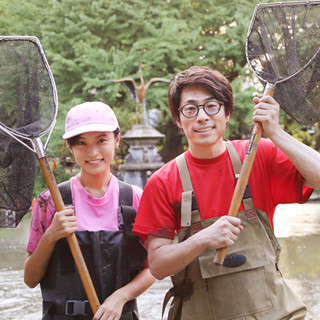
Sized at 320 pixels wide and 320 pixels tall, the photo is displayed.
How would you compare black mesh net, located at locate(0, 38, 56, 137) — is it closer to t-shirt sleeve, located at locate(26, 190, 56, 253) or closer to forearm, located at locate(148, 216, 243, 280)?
t-shirt sleeve, located at locate(26, 190, 56, 253)

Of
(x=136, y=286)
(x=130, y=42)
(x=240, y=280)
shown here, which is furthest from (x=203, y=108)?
(x=130, y=42)

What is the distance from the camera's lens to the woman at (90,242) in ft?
7.72

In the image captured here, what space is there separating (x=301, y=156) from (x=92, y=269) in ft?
3.23

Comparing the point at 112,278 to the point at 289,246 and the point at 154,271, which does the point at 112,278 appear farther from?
the point at 289,246

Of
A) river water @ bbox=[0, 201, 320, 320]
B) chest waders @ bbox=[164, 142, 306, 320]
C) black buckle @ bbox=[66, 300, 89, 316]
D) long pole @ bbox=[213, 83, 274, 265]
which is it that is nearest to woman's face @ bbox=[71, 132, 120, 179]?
chest waders @ bbox=[164, 142, 306, 320]

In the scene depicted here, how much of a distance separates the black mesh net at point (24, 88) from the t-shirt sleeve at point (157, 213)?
65cm

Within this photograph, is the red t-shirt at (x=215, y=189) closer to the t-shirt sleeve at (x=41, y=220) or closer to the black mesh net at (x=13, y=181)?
the t-shirt sleeve at (x=41, y=220)

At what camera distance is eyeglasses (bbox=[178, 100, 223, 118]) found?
7.14 feet

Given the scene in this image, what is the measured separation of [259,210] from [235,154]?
0.77ft

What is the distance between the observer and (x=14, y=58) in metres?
2.55

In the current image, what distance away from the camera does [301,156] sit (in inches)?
78.8

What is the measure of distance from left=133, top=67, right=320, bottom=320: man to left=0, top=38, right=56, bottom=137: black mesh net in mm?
689

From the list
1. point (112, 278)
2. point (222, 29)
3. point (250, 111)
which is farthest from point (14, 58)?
point (222, 29)

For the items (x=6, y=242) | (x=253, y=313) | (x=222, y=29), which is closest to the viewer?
(x=253, y=313)
